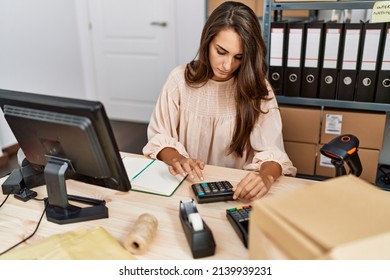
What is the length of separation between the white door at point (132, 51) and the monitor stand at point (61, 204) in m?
2.52

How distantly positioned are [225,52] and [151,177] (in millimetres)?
515

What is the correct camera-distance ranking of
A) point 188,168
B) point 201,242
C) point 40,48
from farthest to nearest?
point 40,48 < point 188,168 < point 201,242

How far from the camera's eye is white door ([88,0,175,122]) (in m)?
3.29

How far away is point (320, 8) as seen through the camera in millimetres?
1852

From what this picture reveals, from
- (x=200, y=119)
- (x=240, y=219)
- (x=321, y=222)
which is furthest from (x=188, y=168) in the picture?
(x=321, y=222)

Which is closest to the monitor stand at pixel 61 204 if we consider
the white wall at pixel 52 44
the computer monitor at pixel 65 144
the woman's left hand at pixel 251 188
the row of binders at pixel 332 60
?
the computer monitor at pixel 65 144

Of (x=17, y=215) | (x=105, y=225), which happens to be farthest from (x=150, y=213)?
(x=17, y=215)

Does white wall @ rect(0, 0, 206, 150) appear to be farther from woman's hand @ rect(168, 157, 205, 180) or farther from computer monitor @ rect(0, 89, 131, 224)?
computer monitor @ rect(0, 89, 131, 224)

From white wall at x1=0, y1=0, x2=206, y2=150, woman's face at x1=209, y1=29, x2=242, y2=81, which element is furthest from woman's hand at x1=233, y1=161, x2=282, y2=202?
white wall at x1=0, y1=0, x2=206, y2=150

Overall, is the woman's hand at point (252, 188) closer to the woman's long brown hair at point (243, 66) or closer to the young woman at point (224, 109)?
the young woman at point (224, 109)

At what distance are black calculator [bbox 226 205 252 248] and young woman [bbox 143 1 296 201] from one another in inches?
6.4

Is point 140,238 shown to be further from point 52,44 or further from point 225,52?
point 52,44

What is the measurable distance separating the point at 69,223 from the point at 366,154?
5.24ft

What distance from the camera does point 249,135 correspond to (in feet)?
4.65
